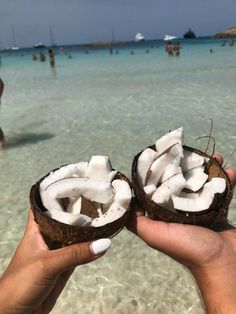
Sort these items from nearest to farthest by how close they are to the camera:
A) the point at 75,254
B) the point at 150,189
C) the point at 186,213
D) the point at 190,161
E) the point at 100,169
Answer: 1. the point at 75,254
2. the point at 186,213
3. the point at 150,189
4. the point at 100,169
5. the point at 190,161

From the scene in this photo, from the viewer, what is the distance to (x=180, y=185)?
271 centimetres

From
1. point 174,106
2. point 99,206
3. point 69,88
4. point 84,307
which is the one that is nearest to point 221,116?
point 174,106

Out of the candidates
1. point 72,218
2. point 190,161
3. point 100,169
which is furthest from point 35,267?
point 190,161

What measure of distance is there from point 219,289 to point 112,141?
7732 mm

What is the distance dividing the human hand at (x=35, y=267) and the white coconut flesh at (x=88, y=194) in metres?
0.22

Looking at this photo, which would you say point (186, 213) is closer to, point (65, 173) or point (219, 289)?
point (219, 289)

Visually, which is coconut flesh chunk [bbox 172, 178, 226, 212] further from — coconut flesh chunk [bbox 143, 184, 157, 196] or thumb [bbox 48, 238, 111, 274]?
A: thumb [bbox 48, 238, 111, 274]

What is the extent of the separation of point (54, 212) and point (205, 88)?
16149 millimetres

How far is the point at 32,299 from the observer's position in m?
2.55

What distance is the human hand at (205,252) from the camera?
238 cm

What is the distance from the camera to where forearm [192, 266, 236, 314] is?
7.49 feet

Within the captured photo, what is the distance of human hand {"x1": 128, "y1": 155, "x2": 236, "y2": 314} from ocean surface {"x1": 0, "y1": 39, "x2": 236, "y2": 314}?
1976 millimetres

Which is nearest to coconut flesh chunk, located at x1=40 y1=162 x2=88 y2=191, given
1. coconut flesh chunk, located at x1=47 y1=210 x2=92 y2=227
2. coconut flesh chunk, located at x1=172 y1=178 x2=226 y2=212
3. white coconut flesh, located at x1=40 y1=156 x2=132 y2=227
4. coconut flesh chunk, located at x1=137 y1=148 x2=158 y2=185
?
white coconut flesh, located at x1=40 y1=156 x2=132 y2=227

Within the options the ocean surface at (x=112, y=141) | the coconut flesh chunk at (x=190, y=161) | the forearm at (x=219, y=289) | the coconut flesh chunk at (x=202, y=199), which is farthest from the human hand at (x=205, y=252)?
the ocean surface at (x=112, y=141)
